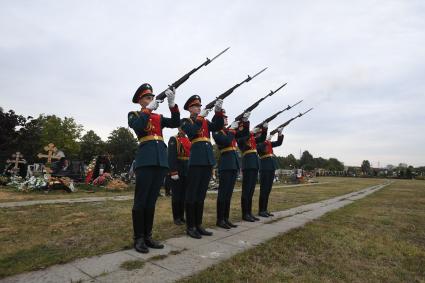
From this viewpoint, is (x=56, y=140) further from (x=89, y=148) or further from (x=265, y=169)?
(x=265, y=169)

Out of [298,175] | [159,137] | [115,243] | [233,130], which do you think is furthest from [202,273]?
[298,175]

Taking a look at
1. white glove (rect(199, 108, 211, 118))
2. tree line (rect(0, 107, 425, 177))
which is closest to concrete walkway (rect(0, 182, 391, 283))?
white glove (rect(199, 108, 211, 118))

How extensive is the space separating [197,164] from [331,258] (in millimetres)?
2589

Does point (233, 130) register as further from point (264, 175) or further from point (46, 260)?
point (46, 260)

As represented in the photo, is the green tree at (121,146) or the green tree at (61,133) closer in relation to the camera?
the green tree at (61,133)

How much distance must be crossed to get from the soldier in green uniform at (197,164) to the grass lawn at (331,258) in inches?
51.1

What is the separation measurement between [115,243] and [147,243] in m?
0.54

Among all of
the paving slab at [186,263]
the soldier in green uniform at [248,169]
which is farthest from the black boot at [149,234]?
the soldier in green uniform at [248,169]

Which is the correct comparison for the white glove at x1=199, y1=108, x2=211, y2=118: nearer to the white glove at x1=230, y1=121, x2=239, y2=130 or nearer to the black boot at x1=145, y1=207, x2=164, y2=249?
the white glove at x1=230, y1=121, x2=239, y2=130

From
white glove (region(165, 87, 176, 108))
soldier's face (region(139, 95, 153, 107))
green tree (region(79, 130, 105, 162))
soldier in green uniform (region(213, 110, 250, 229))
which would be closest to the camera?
white glove (region(165, 87, 176, 108))

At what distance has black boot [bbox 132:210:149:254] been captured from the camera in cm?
464

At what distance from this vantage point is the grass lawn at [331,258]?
Result: 397 centimetres

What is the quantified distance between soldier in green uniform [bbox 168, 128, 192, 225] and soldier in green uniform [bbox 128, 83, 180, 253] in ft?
6.78

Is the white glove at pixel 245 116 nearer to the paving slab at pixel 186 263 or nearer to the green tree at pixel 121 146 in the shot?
the paving slab at pixel 186 263
